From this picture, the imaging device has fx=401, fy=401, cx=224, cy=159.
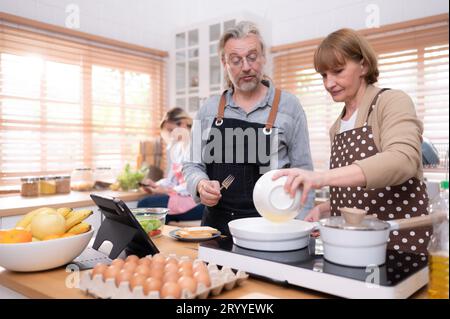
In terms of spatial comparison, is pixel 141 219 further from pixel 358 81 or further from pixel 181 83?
pixel 181 83

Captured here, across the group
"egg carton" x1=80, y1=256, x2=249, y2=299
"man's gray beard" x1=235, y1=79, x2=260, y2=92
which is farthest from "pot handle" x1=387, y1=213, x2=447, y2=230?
"man's gray beard" x1=235, y1=79, x2=260, y2=92

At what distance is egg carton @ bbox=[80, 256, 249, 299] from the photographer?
75cm

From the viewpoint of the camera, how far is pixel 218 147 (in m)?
1.64

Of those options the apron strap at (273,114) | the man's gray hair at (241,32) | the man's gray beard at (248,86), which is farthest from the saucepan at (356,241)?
the man's gray hair at (241,32)

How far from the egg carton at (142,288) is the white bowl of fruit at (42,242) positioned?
0.18 metres

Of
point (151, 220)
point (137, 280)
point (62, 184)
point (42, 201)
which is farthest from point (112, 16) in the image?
point (137, 280)

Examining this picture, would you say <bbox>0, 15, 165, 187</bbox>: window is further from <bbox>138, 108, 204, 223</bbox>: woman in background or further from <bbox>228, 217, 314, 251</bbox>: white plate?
<bbox>228, 217, 314, 251</bbox>: white plate

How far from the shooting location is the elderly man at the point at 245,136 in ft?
5.27

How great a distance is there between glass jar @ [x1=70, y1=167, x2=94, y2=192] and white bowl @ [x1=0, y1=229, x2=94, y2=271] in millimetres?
2252

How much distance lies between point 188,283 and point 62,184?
2.52 meters

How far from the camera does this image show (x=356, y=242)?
2.59 ft

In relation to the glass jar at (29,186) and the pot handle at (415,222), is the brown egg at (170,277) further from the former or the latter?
the glass jar at (29,186)

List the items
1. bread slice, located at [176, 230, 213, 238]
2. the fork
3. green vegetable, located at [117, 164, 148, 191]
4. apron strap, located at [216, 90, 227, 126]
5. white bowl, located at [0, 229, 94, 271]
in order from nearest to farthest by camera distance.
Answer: white bowl, located at [0, 229, 94, 271] → bread slice, located at [176, 230, 213, 238] → the fork → apron strap, located at [216, 90, 227, 126] → green vegetable, located at [117, 164, 148, 191]
